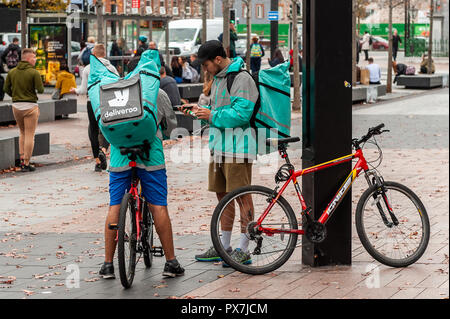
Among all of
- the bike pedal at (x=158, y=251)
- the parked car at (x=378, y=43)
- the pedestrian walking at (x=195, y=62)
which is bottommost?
the bike pedal at (x=158, y=251)

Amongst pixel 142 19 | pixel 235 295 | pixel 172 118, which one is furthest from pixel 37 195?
pixel 142 19

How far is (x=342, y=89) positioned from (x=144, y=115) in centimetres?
153

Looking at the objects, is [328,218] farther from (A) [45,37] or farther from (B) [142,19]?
(B) [142,19]

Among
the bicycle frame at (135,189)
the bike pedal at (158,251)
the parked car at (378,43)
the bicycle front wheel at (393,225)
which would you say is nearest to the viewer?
the bicycle frame at (135,189)

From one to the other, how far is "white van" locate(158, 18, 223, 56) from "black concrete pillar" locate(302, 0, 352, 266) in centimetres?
3529

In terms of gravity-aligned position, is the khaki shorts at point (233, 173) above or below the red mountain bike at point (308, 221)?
above

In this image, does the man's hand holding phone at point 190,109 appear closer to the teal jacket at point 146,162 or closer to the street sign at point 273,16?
the teal jacket at point 146,162

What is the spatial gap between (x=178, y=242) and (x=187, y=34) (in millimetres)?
36943

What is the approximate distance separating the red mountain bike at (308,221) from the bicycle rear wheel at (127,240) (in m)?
0.58

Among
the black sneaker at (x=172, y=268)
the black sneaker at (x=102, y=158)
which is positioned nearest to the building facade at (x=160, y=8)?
the black sneaker at (x=102, y=158)

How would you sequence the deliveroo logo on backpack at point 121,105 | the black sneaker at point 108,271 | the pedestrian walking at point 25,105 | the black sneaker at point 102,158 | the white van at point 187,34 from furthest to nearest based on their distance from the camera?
the white van at point 187,34, the pedestrian walking at point 25,105, the black sneaker at point 102,158, the black sneaker at point 108,271, the deliveroo logo on backpack at point 121,105

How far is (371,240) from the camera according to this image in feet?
22.3

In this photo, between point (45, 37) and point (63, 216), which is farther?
point (45, 37)

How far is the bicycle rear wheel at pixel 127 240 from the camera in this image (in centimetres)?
605
